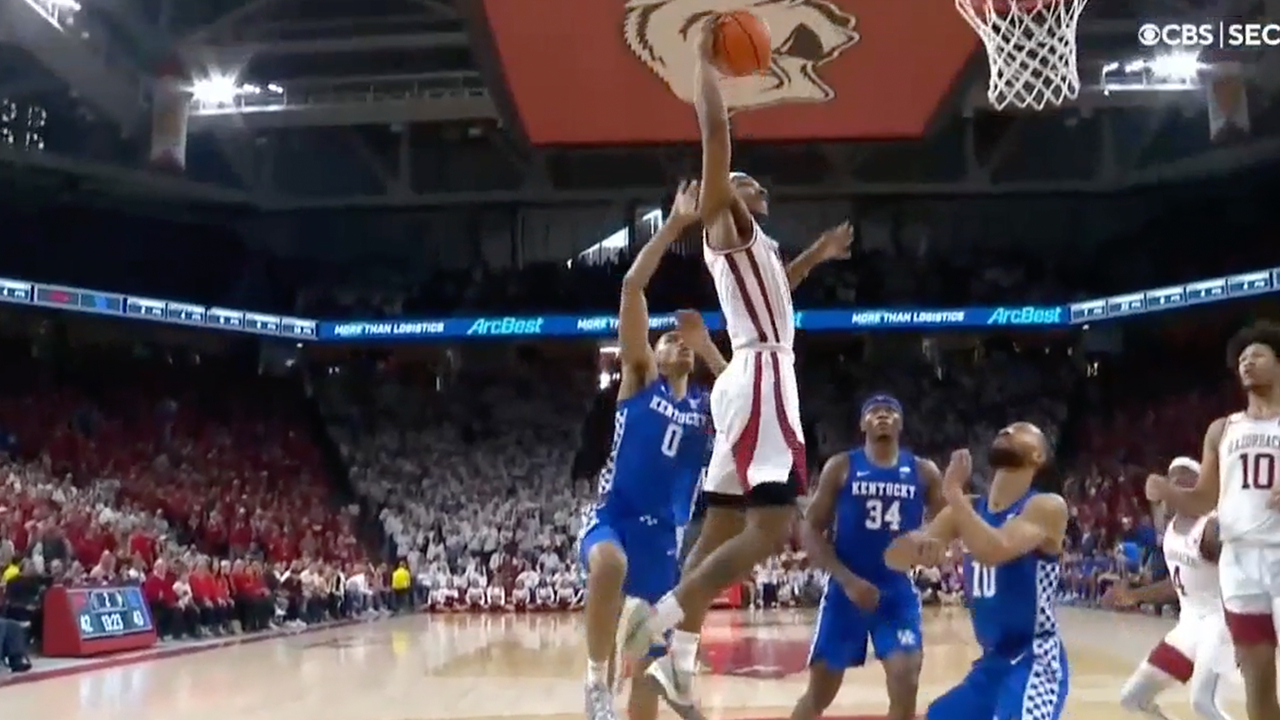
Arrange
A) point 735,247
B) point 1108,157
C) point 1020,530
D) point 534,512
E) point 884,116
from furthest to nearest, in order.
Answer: point 1108,157
point 534,512
point 884,116
point 735,247
point 1020,530

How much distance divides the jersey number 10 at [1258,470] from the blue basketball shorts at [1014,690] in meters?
1.21

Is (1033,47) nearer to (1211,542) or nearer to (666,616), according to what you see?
(1211,542)

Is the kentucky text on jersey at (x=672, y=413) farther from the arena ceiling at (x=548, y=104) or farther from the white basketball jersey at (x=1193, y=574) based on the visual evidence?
the arena ceiling at (x=548, y=104)

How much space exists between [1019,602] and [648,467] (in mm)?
1810

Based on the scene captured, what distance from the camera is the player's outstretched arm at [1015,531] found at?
4.09 meters

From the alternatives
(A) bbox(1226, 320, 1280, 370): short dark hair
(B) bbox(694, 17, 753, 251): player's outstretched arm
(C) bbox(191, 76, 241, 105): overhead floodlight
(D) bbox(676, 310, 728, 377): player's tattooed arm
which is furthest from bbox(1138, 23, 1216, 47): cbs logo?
(B) bbox(694, 17, 753, 251): player's outstretched arm

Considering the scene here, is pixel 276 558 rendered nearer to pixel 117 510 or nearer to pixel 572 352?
pixel 117 510

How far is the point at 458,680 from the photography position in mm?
10500

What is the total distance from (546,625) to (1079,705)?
11042 mm

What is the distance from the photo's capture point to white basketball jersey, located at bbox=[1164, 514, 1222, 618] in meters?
6.20

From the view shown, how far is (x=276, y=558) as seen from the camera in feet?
63.8

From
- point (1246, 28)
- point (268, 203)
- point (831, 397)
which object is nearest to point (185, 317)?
point (268, 203)

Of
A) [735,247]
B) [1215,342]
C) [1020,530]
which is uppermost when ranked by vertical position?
[1215,342]

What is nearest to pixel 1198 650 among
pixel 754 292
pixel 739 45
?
pixel 754 292
